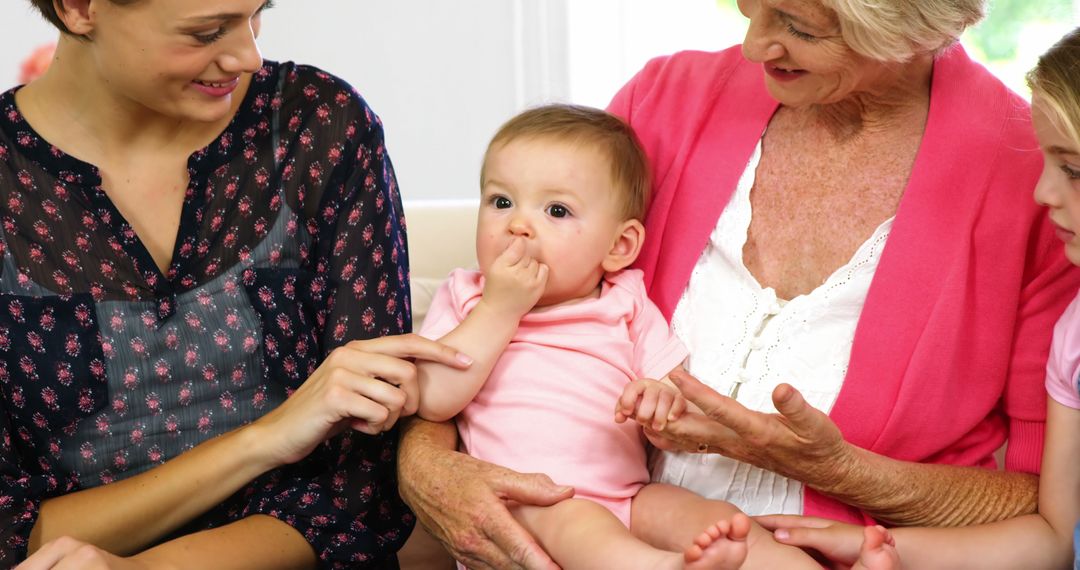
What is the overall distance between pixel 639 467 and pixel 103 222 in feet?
3.02

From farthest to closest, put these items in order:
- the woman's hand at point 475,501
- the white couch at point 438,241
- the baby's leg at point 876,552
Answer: the white couch at point 438,241 < the woman's hand at point 475,501 < the baby's leg at point 876,552

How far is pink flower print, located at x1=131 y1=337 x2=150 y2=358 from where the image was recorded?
1860 mm

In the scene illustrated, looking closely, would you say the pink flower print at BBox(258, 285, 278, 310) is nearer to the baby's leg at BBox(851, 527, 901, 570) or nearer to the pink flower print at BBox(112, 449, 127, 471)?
the pink flower print at BBox(112, 449, 127, 471)

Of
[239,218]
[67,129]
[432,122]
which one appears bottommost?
[432,122]

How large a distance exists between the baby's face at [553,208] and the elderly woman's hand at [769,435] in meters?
0.29

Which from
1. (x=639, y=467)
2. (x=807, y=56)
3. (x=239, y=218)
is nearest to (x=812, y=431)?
(x=639, y=467)

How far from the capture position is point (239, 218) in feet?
6.42

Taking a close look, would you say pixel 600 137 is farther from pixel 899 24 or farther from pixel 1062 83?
pixel 1062 83

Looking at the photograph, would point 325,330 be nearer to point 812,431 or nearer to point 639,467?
point 639,467

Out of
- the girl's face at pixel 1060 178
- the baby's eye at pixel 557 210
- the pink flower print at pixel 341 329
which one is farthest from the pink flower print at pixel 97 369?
the girl's face at pixel 1060 178

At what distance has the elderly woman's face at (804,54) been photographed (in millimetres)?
1762

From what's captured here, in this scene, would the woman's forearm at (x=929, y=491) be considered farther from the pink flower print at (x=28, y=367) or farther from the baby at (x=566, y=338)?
the pink flower print at (x=28, y=367)

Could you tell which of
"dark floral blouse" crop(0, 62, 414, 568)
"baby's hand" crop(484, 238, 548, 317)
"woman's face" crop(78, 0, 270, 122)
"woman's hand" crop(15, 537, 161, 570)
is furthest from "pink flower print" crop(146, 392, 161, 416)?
"baby's hand" crop(484, 238, 548, 317)

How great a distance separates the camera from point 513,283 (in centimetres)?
179
